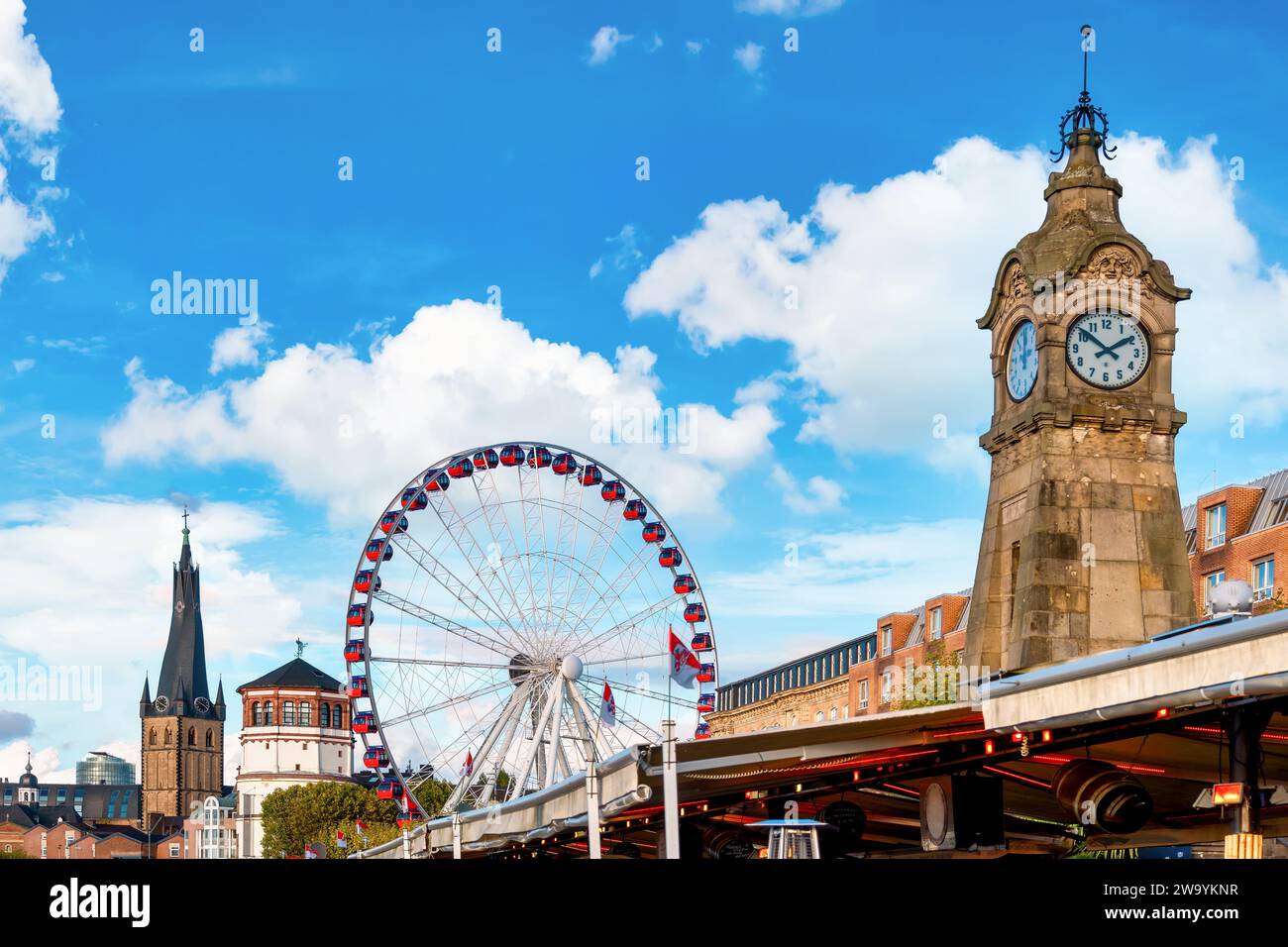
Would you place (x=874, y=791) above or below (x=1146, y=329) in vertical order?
below

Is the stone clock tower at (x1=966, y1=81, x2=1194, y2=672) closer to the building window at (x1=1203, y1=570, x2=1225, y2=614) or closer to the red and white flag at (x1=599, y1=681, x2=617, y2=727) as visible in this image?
the red and white flag at (x1=599, y1=681, x2=617, y2=727)

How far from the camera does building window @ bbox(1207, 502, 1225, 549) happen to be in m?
68.2

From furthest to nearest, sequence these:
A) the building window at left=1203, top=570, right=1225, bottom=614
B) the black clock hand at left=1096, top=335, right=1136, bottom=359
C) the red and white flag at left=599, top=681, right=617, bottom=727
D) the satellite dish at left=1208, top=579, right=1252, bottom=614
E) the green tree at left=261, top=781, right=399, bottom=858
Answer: the green tree at left=261, top=781, right=399, bottom=858 → the building window at left=1203, top=570, right=1225, bottom=614 → the red and white flag at left=599, top=681, right=617, bottom=727 → the black clock hand at left=1096, top=335, right=1136, bottom=359 → the satellite dish at left=1208, top=579, right=1252, bottom=614

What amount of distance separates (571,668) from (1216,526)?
93.0 ft

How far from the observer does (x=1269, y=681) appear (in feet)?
47.6

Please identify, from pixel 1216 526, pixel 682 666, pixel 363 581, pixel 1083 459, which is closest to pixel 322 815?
pixel 363 581

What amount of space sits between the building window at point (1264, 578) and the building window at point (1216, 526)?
12.6ft

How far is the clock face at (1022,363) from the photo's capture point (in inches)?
1310

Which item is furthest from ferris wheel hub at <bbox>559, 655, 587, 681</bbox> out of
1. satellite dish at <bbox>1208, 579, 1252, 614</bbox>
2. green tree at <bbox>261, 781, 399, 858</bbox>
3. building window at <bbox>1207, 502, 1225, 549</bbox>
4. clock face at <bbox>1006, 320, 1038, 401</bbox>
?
green tree at <bbox>261, 781, 399, 858</bbox>

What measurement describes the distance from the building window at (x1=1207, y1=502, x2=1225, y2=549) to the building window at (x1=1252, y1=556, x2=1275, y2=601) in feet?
12.6

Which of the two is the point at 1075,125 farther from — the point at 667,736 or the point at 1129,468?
the point at 667,736
